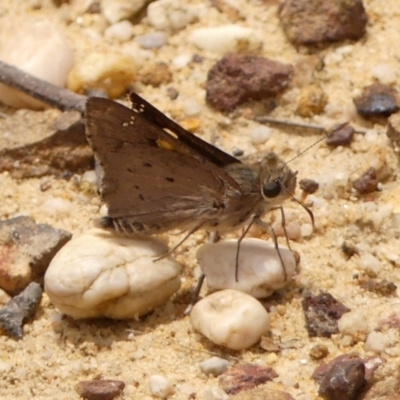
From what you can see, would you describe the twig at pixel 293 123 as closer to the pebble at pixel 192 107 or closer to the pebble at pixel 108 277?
the pebble at pixel 192 107

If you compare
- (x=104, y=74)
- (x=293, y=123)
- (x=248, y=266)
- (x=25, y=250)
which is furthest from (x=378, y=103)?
(x=25, y=250)

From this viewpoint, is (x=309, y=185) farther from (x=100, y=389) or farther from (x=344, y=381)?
(x=100, y=389)

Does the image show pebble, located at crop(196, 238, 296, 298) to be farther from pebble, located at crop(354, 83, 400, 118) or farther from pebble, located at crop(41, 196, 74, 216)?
pebble, located at crop(354, 83, 400, 118)

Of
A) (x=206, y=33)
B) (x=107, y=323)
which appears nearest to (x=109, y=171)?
(x=107, y=323)

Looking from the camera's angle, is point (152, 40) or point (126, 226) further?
point (152, 40)

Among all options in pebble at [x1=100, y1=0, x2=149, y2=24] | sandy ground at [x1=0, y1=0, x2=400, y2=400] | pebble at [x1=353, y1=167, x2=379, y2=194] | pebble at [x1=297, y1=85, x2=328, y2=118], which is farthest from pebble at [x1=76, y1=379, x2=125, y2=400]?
pebble at [x1=100, y1=0, x2=149, y2=24]

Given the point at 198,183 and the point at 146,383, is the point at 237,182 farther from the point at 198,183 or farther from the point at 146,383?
the point at 146,383

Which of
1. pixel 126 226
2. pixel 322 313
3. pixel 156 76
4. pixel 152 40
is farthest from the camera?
pixel 152 40
